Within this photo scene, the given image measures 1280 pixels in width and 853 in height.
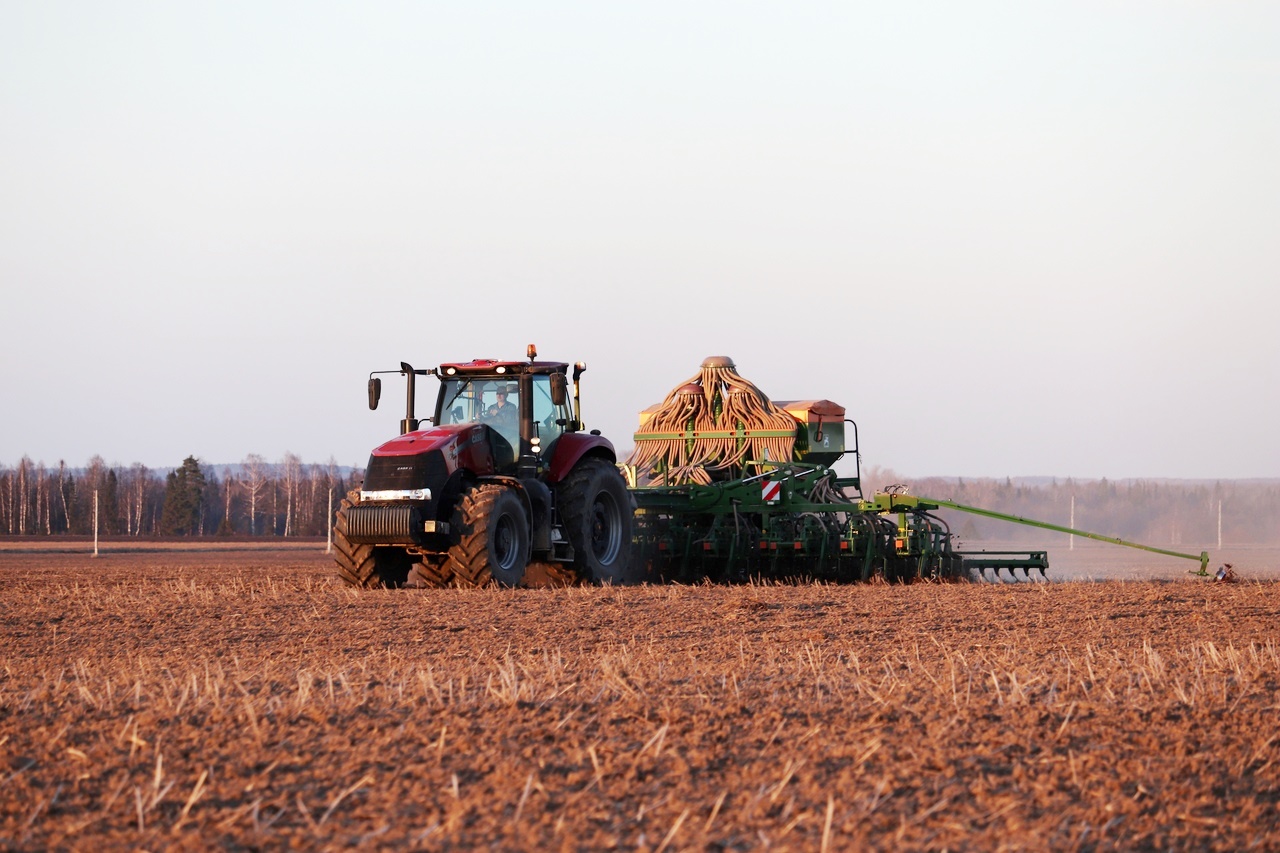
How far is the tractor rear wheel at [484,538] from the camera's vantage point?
12555mm

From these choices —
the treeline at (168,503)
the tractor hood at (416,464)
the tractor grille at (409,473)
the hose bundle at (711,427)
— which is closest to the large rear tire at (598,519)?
the tractor hood at (416,464)

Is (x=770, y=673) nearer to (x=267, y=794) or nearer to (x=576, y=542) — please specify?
(x=267, y=794)

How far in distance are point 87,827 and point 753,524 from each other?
13064 mm

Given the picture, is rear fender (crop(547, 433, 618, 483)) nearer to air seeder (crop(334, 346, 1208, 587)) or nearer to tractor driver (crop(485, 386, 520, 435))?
air seeder (crop(334, 346, 1208, 587))

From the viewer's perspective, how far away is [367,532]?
1272cm

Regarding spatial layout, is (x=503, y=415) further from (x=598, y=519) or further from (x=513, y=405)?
(x=598, y=519)

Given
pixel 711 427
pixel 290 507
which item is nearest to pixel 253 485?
pixel 290 507

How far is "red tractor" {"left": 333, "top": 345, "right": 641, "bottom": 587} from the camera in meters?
12.7

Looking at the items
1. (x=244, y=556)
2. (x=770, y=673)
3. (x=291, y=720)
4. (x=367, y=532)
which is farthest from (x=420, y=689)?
(x=244, y=556)

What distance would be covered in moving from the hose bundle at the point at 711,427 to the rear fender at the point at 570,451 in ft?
11.4

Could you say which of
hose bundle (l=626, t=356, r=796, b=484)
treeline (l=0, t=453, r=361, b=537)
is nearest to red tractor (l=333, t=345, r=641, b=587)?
hose bundle (l=626, t=356, r=796, b=484)

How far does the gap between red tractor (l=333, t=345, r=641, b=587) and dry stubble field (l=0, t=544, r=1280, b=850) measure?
10.6 ft

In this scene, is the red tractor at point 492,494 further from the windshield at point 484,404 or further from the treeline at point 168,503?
the treeline at point 168,503

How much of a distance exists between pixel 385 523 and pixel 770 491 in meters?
5.56
